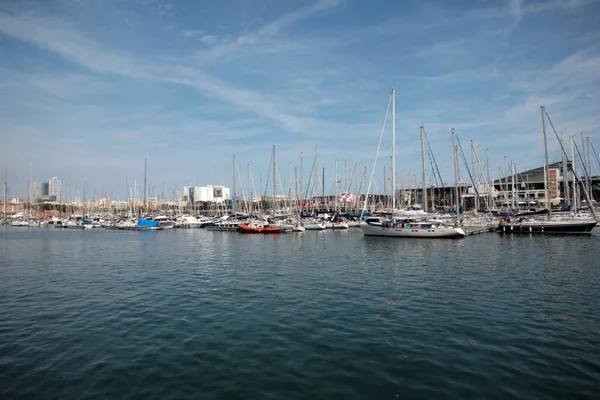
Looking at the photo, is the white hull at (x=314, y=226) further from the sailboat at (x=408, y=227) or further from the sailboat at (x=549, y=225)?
the sailboat at (x=549, y=225)

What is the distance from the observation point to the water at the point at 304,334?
33.9 ft

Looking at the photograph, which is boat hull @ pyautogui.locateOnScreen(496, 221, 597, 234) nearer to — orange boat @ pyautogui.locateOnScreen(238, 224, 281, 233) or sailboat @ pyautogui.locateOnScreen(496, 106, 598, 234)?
sailboat @ pyautogui.locateOnScreen(496, 106, 598, 234)

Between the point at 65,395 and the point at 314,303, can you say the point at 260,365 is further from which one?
the point at 314,303

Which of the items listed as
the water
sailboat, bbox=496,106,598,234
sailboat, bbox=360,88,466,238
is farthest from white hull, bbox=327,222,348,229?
the water

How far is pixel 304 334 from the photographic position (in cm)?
1440

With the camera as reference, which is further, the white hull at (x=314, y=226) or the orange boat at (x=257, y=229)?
the white hull at (x=314, y=226)

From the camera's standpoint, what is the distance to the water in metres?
10.3

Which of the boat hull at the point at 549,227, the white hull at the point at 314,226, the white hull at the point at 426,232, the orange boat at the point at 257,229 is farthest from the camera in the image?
the white hull at the point at 314,226

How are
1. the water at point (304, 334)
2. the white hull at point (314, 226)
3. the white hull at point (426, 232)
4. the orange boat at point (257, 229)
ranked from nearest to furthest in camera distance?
the water at point (304, 334) → the white hull at point (426, 232) → the orange boat at point (257, 229) → the white hull at point (314, 226)

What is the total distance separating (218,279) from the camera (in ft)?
87.9

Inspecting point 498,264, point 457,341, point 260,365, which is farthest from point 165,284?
point 498,264

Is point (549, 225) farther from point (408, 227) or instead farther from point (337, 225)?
point (337, 225)

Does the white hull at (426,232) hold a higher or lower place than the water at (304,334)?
higher

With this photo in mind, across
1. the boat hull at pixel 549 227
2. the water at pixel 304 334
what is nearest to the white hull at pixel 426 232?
the boat hull at pixel 549 227
